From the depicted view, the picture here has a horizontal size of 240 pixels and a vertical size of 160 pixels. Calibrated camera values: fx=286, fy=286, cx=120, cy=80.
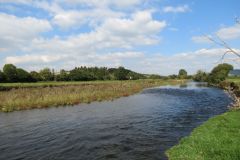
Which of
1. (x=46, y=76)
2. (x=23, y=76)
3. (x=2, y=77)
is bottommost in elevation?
(x=2, y=77)

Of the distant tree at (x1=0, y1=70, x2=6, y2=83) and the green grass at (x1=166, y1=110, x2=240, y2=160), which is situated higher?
the distant tree at (x1=0, y1=70, x2=6, y2=83)

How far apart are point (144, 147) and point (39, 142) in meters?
7.28

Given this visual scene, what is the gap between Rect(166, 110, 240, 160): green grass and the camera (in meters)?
13.4

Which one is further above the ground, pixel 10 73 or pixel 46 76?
pixel 10 73

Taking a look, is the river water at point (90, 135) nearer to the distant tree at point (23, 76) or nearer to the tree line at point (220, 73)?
the distant tree at point (23, 76)

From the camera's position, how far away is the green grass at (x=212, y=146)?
44.0 ft

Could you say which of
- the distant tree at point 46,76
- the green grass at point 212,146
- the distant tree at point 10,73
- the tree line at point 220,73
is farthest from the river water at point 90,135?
the distant tree at point 46,76

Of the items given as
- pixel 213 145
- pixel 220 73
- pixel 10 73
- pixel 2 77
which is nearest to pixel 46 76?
pixel 10 73

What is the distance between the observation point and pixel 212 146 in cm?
1496

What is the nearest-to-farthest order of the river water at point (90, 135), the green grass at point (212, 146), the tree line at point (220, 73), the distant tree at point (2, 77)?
1. the green grass at point (212, 146)
2. the river water at point (90, 135)
3. the distant tree at point (2, 77)
4. the tree line at point (220, 73)

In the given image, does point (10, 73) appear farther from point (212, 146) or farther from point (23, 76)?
point (212, 146)

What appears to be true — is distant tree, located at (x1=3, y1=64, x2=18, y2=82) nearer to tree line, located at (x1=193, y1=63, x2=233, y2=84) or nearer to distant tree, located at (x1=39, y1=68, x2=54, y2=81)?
distant tree, located at (x1=39, y1=68, x2=54, y2=81)

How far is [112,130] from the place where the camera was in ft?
75.8

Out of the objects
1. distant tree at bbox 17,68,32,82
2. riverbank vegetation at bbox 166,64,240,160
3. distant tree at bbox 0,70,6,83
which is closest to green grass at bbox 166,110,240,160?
riverbank vegetation at bbox 166,64,240,160
